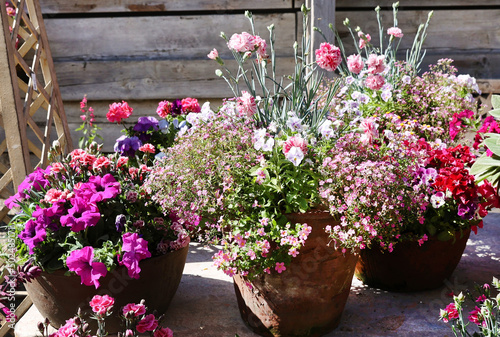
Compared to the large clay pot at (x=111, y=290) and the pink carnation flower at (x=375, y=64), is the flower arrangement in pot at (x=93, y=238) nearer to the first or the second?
the large clay pot at (x=111, y=290)

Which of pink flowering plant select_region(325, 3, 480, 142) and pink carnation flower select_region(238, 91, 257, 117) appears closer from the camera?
pink carnation flower select_region(238, 91, 257, 117)

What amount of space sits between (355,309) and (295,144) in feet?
2.89

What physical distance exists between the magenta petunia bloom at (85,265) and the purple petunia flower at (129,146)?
1253 mm

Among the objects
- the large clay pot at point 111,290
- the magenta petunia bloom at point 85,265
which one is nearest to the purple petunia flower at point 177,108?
the large clay pot at point 111,290

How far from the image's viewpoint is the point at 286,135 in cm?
188

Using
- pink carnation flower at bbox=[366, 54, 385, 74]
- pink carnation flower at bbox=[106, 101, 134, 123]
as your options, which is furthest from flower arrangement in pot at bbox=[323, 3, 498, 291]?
pink carnation flower at bbox=[106, 101, 134, 123]

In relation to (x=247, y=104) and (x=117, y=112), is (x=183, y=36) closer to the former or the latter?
(x=117, y=112)

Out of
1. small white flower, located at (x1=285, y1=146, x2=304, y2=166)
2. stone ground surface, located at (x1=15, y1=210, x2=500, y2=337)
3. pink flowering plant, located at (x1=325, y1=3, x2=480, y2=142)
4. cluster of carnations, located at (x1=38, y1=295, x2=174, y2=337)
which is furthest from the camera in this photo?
pink flowering plant, located at (x1=325, y1=3, x2=480, y2=142)

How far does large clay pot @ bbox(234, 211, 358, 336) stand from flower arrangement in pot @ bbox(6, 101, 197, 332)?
33cm

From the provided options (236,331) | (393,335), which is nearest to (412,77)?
(393,335)

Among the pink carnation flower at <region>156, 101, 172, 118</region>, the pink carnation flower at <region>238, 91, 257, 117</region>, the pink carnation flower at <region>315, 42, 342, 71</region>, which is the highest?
the pink carnation flower at <region>315, 42, 342, 71</region>

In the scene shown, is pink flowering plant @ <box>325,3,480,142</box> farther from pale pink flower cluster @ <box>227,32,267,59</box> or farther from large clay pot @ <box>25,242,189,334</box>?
Answer: large clay pot @ <box>25,242,189,334</box>

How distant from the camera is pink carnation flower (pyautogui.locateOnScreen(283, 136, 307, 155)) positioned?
1728 mm

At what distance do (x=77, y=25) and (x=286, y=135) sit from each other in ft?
8.41
